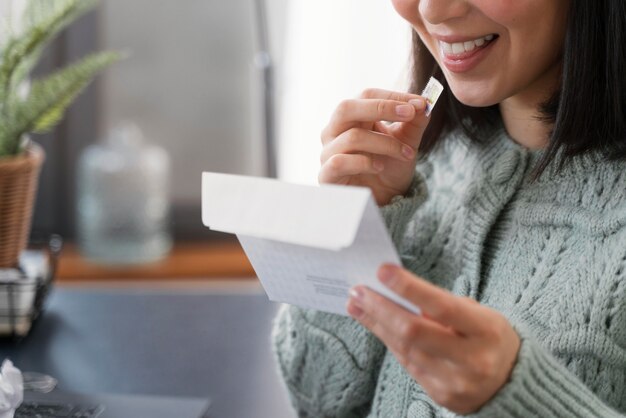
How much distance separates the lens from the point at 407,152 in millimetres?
1078

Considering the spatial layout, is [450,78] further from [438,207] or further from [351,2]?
[351,2]

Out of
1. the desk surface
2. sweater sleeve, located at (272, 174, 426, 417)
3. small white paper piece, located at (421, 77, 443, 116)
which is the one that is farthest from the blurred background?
small white paper piece, located at (421, 77, 443, 116)

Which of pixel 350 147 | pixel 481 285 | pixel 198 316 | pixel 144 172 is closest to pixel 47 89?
pixel 198 316

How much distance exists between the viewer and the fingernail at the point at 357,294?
76 centimetres

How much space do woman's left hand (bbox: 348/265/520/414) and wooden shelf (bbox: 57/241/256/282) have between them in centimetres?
146

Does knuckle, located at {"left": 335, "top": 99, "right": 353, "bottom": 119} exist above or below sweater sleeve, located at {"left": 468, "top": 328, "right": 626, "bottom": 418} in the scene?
above

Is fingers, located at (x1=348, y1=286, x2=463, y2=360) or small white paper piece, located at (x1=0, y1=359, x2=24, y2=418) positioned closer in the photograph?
fingers, located at (x1=348, y1=286, x2=463, y2=360)

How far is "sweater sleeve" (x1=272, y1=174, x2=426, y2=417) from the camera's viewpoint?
45.0 inches

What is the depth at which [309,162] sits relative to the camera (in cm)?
215

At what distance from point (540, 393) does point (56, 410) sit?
0.54 m

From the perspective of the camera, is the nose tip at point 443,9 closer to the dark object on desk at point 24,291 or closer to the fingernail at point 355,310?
the fingernail at point 355,310

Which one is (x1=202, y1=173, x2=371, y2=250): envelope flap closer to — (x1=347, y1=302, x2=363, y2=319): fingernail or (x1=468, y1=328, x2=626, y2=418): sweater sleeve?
(x1=347, y1=302, x2=363, y2=319): fingernail

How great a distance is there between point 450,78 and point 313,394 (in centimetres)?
41

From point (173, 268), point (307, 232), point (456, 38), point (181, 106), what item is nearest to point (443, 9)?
point (456, 38)
